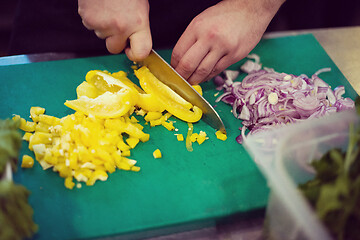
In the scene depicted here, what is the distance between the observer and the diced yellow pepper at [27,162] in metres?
1.65

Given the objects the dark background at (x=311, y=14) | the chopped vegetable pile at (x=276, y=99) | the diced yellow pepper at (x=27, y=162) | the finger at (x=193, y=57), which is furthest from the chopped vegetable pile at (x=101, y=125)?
the dark background at (x=311, y=14)

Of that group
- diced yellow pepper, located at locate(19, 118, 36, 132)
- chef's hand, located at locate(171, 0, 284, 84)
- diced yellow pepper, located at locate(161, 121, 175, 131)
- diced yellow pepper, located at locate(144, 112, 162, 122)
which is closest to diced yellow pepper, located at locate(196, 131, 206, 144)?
diced yellow pepper, located at locate(161, 121, 175, 131)

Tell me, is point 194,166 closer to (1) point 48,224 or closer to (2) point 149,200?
(2) point 149,200

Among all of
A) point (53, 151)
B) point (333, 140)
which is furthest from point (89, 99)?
point (333, 140)

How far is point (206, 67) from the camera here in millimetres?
1983

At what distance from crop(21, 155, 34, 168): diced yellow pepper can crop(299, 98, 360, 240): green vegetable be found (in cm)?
124

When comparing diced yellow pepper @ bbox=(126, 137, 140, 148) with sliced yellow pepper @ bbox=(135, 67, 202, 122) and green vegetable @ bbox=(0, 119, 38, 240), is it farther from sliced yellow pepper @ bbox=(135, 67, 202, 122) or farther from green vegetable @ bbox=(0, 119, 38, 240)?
green vegetable @ bbox=(0, 119, 38, 240)

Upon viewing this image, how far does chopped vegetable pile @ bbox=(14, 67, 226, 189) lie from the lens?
1.63 meters

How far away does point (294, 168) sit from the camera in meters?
1.25

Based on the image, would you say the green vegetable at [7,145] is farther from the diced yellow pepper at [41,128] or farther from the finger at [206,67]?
the finger at [206,67]

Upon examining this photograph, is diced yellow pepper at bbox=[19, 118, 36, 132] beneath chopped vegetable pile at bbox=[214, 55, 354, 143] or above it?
beneath

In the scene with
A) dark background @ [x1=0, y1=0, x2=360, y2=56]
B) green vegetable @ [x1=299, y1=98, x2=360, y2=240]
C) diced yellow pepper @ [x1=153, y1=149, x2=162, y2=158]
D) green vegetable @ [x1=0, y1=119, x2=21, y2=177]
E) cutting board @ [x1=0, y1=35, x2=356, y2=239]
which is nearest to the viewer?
green vegetable @ [x1=299, y1=98, x2=360, y2=240]

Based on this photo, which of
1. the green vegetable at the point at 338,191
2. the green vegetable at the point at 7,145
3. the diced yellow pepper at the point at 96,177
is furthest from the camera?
the diced yellow pepper at the point at 96,177

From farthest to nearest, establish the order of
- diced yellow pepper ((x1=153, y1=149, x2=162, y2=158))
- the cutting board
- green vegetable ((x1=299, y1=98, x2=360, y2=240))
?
1. diced yellow pepper ((x1=153, y1=149, x2=162, y2=158))
2. the cutting board
3. green vegetable ((x1=299, y1=98, x2=360, y2=240))
